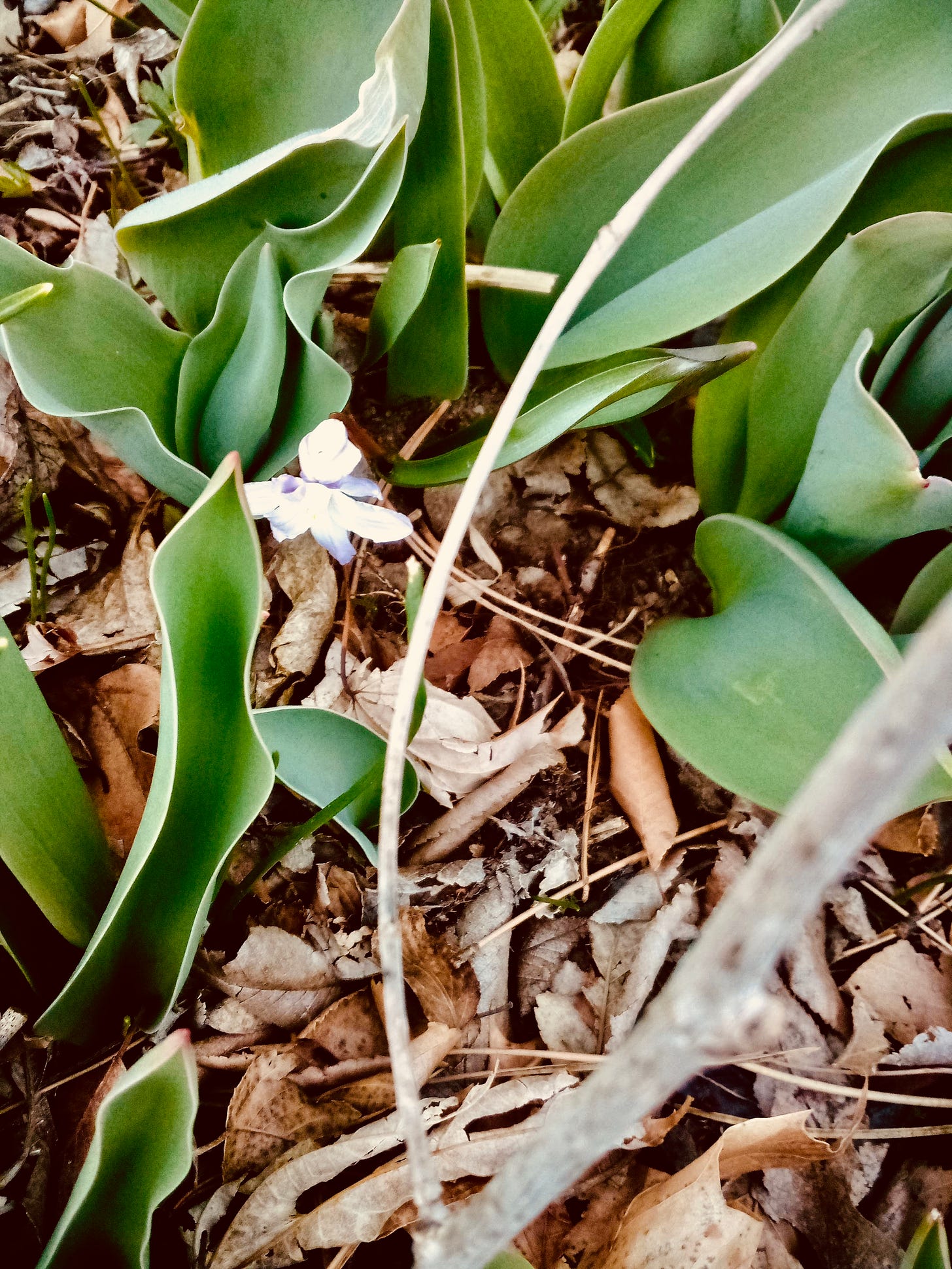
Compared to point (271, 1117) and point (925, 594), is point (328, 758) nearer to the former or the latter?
point (271, 1117)

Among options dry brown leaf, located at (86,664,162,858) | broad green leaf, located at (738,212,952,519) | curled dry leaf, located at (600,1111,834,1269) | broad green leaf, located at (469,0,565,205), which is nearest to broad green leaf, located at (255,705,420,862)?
dry brown leaf, located at (86,664,162,858)

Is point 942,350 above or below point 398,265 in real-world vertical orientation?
below

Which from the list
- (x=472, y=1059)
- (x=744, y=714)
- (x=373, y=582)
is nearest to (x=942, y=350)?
(x=744, y=714)

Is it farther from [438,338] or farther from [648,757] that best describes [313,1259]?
[438,338]

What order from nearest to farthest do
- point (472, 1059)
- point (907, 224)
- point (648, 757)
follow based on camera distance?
point (907, 224) → point (472, 1059) → point (648, 757)

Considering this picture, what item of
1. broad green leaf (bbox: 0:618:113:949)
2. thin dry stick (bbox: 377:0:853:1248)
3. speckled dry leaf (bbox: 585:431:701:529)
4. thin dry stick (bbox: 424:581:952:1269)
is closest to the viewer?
thin dry stick (bbox: 424:581:952:1269)

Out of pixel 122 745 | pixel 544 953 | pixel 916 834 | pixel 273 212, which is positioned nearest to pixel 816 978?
pixel 916 834

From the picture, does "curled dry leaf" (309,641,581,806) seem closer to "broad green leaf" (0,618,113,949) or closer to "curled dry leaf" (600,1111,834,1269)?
"broad green leaf" (0,618,113,949)
